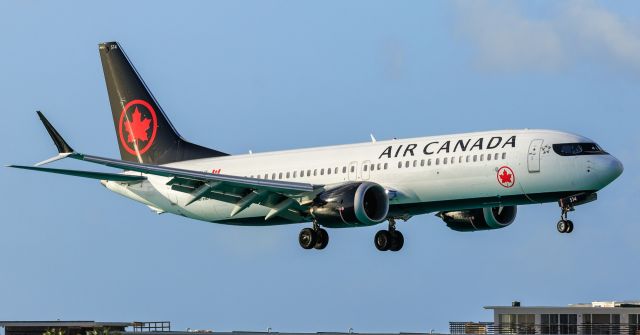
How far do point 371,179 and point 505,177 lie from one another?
8.17 metres

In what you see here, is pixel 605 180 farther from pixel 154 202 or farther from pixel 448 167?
pixel 154 202

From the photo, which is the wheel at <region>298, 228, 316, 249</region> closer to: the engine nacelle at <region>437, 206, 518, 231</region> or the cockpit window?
the engine nacelle at <region>437, 206, 518, 231</region>

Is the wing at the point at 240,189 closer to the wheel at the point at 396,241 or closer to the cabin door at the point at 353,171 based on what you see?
the cabin door at the point at 353,171

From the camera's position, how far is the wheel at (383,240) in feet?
309

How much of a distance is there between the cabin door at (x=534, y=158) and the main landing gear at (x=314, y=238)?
1270cm

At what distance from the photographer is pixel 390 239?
94.2m

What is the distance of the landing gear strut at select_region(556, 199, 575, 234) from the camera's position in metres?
85.9

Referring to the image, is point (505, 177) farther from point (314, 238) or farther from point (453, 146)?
point (314, 238)

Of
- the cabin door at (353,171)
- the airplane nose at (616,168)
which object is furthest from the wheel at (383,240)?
the airplane nose at (616,168)

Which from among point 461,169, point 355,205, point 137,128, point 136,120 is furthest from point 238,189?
point 136,120

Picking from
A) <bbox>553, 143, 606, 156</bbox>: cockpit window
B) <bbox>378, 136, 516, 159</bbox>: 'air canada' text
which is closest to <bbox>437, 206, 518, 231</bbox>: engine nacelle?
<bbox>378, 136, 516, 159</bbox>: 'air canada' text

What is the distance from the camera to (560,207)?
86.5 m

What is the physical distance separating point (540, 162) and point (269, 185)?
572 inches

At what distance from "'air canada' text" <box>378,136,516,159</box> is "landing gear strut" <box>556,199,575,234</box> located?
3782mm
